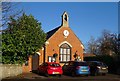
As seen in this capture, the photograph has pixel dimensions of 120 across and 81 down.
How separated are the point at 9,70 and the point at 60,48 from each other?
16168mm

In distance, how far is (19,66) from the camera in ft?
105

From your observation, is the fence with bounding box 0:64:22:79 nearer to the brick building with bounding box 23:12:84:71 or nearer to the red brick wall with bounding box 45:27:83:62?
the brick building with bounding box 23:12:84:71

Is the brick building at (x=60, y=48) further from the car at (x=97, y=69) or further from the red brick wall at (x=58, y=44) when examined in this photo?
the car at (x=97, y=69)

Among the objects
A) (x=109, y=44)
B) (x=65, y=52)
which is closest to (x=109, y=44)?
(x=109, y=44)

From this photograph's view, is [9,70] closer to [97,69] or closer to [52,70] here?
[52,70]

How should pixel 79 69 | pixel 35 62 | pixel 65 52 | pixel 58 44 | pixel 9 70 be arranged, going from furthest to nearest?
pixel 65 52 → pixel 58 44 → pixel 35 62 → pixel 79 69 → pixel 9 70

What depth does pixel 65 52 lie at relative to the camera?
43.7 meters

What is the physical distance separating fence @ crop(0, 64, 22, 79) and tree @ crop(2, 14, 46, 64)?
45.5 inches

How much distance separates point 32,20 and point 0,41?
24.9 feet

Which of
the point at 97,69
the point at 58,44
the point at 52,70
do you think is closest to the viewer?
the point at 52,70

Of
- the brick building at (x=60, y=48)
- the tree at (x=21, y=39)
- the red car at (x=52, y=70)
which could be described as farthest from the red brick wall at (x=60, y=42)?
the red car at (x=52, y=70)

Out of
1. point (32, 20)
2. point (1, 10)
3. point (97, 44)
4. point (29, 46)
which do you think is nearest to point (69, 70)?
point (29, 46)

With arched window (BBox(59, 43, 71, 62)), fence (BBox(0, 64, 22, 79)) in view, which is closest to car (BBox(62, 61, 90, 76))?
fence (BBox(0, 64, 22, 79))

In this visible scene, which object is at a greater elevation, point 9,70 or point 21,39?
point 21,39
